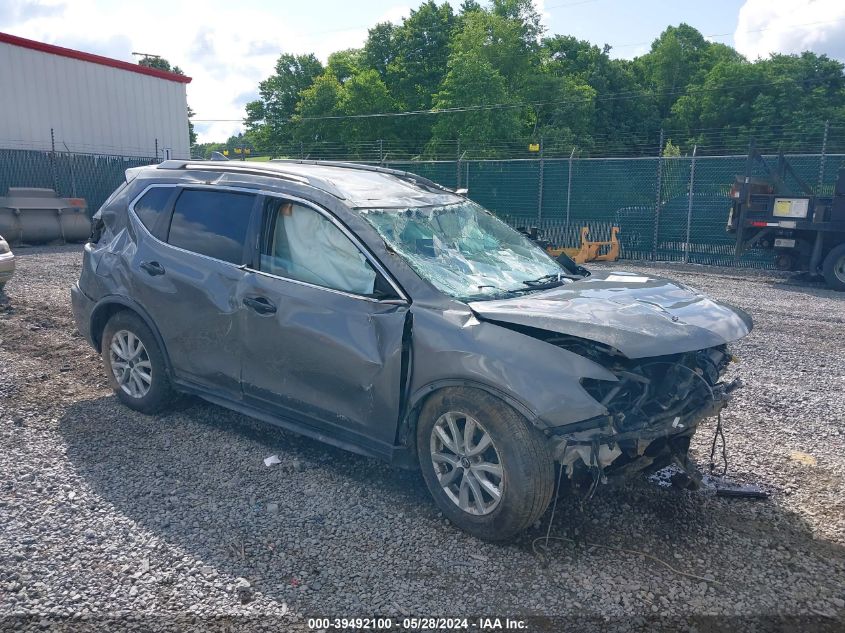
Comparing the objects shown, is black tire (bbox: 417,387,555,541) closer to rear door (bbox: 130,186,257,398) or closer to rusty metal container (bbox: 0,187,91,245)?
rear door (bbox: 130,186,257,398)

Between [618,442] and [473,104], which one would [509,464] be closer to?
[618,442]

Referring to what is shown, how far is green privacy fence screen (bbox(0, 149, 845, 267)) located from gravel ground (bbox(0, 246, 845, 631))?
36.2 ft

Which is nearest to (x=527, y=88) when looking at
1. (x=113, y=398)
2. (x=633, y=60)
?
(x=633, y=60)

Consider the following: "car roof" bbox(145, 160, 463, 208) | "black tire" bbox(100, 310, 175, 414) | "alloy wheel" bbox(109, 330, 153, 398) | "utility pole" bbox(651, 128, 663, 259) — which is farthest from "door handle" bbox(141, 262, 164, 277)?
"utility pole" bbox(651, 128, 663, 259)

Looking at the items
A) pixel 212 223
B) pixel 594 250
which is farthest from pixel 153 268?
pixel 594 250

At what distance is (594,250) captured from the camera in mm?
16297

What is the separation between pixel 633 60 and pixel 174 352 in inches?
3031

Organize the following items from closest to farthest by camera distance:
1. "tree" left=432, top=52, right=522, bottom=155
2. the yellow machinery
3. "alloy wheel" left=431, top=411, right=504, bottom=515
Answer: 1. "alloy wheel" left=431, top=411, right=504, bottom=515
2. the yellow machinery
3. "tree" left=432, top=52, right=522, bottom=155

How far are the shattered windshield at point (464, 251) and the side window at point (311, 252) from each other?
228 millimetres

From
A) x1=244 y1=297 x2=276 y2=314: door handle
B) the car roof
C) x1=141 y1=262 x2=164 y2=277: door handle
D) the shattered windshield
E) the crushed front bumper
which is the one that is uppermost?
the car roof

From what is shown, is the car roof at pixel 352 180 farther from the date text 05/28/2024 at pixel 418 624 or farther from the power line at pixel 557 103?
the power line at pixel 557 103

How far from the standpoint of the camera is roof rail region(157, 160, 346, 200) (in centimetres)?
444

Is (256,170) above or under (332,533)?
above

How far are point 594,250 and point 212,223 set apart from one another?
1261cm
